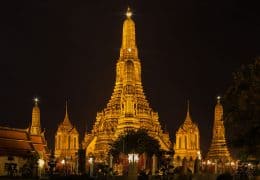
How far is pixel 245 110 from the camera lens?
86.7 ft

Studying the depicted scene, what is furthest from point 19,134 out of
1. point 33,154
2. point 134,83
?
point 134,83

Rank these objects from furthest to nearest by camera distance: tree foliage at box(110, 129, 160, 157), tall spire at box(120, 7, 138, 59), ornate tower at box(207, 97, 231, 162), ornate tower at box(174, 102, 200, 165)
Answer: ornate tower at box(174, 102, 200, 165), ornate tower at box(207, 97, 231, 162), tall spire at box(120, 7, 138, 59), tree foliage at box(110, 129, 160, 157)

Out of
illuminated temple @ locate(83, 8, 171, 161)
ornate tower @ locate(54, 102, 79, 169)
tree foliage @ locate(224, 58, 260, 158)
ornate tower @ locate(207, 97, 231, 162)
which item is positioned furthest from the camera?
ornate tower @ locate(54, 102, 79, 169)

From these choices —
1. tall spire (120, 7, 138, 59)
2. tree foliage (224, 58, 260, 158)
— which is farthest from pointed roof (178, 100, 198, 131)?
tree foliage (224, 58, 260, 158)

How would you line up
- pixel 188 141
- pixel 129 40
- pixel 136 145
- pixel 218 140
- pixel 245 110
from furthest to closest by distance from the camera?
pixel 188 141, pixel 218 140, pixel 129 40, pixel 136 145, pixel 245 110

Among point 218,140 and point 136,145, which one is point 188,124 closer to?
point 218,140

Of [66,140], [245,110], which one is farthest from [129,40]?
[245,110]

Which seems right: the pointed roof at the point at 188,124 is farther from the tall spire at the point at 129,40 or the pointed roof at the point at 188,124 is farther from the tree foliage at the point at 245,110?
the tree foliage at the point at 245,110

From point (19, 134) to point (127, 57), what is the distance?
30.5m

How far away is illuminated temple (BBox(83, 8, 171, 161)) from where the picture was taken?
251 feet

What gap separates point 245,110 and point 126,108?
4966 centimetres

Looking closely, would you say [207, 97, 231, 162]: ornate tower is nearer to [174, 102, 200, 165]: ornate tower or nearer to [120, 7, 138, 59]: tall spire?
[174, 102, 200, 165]: ornate tower

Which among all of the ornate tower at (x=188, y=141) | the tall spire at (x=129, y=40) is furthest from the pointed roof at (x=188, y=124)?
the tall spire at (x=129, y=40)

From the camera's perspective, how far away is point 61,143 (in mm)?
95375
